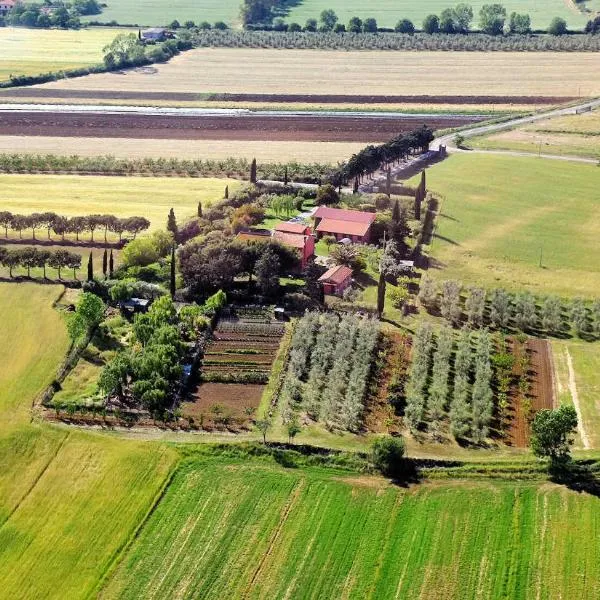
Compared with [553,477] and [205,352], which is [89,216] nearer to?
[205,352]

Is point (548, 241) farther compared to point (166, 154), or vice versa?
point (166, 154)

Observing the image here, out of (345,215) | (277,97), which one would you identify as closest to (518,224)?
(345,215)

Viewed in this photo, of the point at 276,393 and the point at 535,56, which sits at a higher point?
the point at 535,56

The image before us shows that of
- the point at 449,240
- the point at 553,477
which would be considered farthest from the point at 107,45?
the point at 553,477

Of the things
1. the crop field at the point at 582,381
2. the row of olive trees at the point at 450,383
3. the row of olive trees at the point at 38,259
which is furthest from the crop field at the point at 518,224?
the row of olive trees at the point at 38,259

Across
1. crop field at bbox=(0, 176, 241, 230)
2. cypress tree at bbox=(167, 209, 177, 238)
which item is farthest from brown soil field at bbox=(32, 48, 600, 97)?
cypress tree at bbox=(167, 209, 177, 238)

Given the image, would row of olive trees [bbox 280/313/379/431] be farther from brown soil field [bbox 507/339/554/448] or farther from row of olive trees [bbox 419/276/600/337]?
brown soil field [bbox 507/339/554/448]
